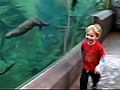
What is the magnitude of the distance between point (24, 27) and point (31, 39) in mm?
264

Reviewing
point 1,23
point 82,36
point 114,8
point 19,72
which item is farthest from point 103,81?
point 114,8

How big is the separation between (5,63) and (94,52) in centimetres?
160

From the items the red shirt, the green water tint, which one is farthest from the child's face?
the green water tint

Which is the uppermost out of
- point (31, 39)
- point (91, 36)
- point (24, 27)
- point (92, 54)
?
point (24, 27)

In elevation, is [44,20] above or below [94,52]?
above

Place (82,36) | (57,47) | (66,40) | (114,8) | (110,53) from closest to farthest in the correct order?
1. (57,47)
2. (66,40)
3. (82,36)
4. (110,53)
5. (114,8)

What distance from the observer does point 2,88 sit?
3705 mm

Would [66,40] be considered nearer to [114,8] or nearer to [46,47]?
[46,47]

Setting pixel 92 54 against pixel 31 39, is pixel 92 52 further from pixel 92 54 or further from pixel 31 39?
pixel 31 39

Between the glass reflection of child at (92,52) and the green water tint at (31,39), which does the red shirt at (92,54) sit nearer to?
the glass reflection of child at (92,52)

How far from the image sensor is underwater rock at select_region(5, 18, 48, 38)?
3.72 metres

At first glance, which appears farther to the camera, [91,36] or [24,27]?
[91,36]

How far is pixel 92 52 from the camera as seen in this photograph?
190 inches

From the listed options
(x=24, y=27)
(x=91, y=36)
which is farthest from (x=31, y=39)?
(x=91, y=36)
